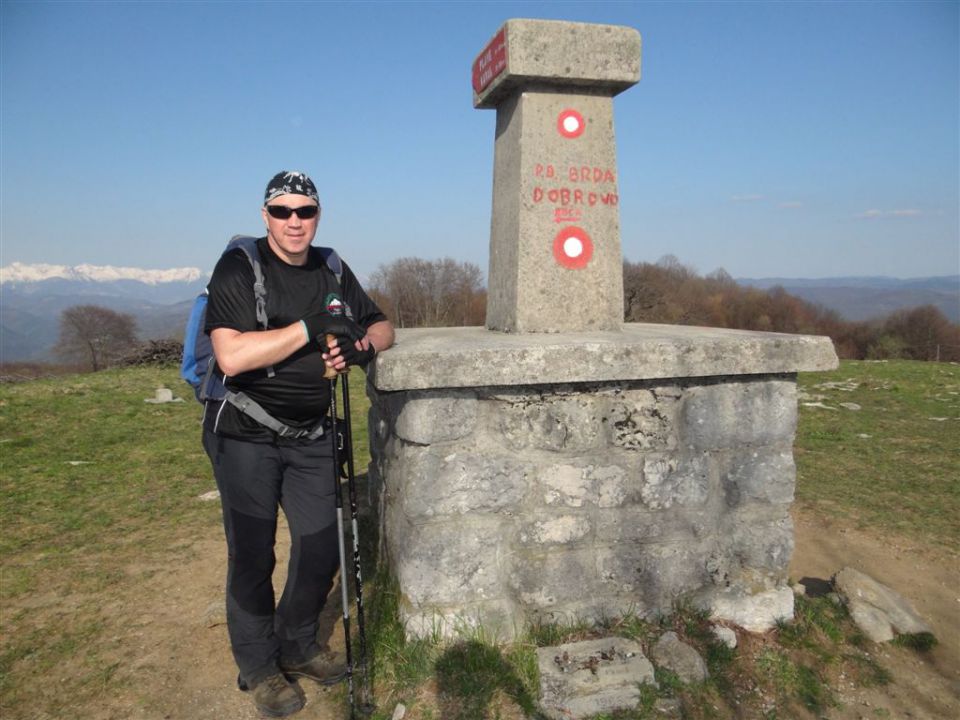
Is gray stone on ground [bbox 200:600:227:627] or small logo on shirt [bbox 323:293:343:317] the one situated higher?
small logo on shirt [bbox 323:293:343:317]

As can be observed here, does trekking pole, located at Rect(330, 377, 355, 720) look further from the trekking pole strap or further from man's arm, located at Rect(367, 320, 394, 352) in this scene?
man's arm, located at Rect(367, 320, 394, 352)

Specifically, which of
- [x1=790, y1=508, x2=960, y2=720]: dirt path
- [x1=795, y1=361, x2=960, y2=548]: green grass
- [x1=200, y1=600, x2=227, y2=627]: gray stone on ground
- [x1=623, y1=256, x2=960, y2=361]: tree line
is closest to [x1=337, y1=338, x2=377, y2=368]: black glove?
[x1=200, y1=600, x2=227, y2=627]: gray stone on ground

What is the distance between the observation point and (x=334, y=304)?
3.04m

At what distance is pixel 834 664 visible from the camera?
3277 millimetres

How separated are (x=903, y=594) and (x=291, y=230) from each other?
484 centimetres

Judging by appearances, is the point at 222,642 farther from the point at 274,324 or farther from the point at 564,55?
the point at 564,55

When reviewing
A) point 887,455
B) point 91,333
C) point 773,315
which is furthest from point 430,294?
point 91,333

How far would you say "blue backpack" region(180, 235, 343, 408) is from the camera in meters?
2.84

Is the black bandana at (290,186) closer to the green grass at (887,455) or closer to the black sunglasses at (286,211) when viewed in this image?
the black sunglasses at (286,211)

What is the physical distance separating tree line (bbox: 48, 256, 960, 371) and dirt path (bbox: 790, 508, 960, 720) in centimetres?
1027

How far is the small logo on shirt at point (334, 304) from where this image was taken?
9.93 ft

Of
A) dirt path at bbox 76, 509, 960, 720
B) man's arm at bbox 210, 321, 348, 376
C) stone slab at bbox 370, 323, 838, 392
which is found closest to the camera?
man's arm at bbox 210, 321, 348, 376

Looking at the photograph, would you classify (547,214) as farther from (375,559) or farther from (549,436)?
(375,559)

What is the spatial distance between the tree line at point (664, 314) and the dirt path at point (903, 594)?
404 inches
